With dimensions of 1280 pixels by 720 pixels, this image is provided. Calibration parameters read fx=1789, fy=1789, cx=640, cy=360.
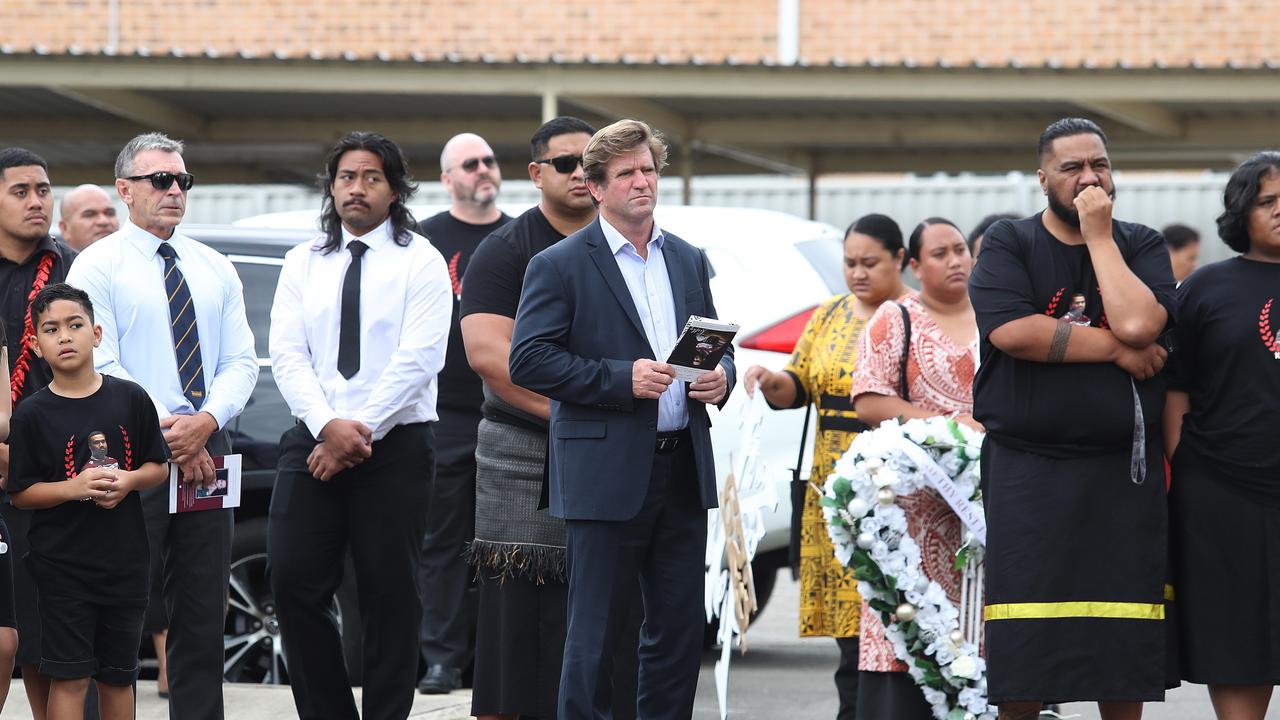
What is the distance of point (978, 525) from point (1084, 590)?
72 centimetres

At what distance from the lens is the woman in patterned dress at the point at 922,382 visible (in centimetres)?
608

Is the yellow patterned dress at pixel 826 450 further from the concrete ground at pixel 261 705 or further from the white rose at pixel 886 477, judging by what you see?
the concrete ground at pixel 261 705

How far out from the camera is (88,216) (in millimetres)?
8141

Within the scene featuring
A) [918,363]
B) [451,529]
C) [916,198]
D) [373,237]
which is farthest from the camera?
[916,198]

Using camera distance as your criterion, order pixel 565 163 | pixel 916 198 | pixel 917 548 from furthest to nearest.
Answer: pixel 916 198 → pixel 917 548 → pixel 565 163

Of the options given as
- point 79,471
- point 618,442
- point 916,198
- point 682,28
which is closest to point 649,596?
point 618,442

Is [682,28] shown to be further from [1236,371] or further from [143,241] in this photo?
[1236,371]

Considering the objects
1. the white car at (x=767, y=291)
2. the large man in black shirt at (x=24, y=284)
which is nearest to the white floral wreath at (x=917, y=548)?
the white car at (x=767, y=291)

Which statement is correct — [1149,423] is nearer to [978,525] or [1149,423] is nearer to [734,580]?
[978,525]

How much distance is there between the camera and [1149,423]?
5293 mm

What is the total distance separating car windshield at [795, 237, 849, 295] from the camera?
8.42 meters

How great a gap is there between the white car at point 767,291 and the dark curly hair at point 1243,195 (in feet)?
8.12

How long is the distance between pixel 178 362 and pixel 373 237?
30.9 inches

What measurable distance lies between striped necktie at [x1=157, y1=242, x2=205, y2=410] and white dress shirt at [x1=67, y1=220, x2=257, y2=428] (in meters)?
0.02
